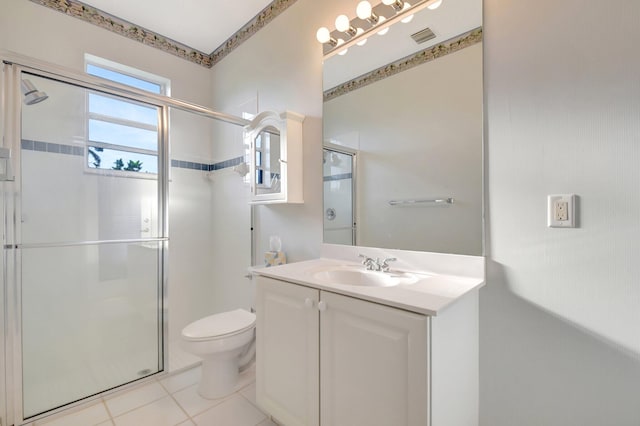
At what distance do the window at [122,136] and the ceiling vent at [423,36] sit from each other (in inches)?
68.7

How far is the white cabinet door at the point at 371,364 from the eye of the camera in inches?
35.4

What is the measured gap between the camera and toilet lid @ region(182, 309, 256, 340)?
1.67 meters

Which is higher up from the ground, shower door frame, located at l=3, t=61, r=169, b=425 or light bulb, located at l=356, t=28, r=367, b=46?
light bulb, located at l=356, t=28, r=367, b=46

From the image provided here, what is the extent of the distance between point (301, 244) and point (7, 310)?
1.60 metres

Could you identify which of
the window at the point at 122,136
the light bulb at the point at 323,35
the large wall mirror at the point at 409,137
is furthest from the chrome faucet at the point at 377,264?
the window at the point at 122,136

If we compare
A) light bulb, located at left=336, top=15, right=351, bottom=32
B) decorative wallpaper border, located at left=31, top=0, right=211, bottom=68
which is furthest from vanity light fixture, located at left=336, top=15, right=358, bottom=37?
decorative wallpaper border, located at left=31, top=0, right=211, bottom=68

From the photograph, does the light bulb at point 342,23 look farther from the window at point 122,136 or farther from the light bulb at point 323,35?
the window at point 122,136

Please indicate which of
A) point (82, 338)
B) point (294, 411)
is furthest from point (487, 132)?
point (82, 338)

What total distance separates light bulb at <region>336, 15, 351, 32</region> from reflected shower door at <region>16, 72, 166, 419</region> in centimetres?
137

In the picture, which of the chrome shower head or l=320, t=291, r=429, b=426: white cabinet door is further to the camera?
the chrome shower head

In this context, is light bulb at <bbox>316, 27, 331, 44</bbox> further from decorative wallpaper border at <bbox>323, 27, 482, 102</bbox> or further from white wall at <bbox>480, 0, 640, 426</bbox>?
white wall at <bbox>480, 0, 640, 426</bbox>

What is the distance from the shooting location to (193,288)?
2.60m

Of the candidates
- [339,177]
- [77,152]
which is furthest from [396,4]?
[77,152]

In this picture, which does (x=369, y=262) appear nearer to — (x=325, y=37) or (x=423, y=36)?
(x=423, y=36)
